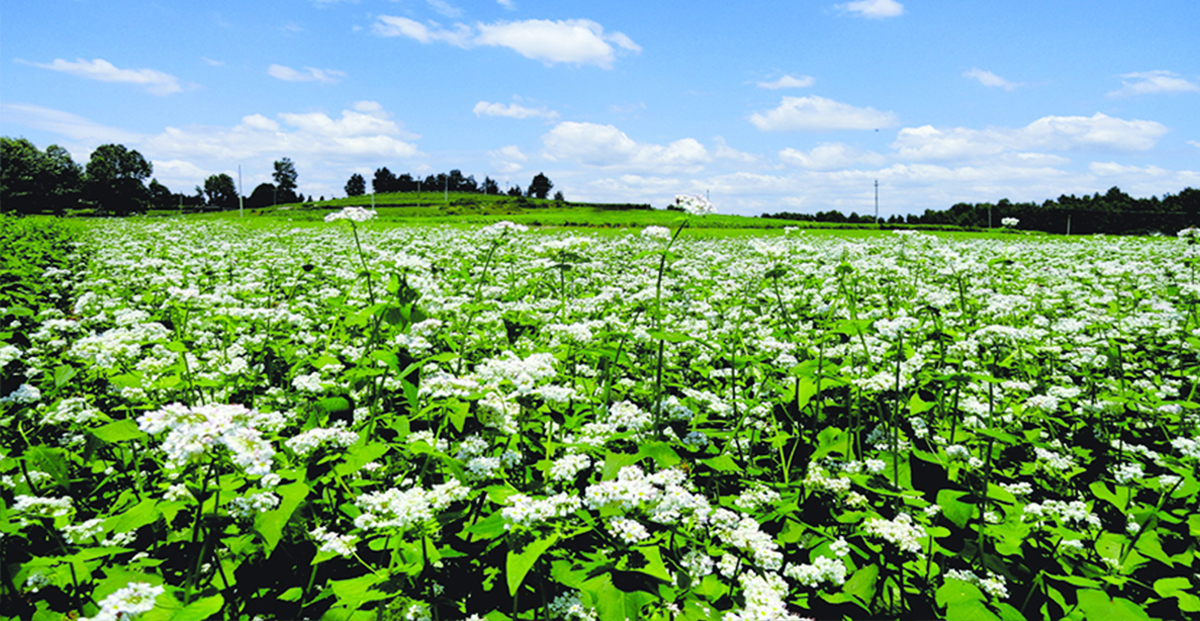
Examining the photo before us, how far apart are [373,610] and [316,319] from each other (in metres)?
5.42

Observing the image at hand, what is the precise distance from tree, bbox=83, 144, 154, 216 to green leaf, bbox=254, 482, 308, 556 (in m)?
130

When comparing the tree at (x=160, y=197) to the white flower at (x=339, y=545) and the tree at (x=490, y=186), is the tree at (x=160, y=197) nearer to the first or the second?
the tree at (x=490, y=186)

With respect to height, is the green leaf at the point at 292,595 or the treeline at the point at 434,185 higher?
the treeline at the point at 434,185

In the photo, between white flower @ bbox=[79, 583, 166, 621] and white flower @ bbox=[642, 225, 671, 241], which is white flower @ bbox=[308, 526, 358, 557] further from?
white flower @ bbox=[642, 225, 671, 241]

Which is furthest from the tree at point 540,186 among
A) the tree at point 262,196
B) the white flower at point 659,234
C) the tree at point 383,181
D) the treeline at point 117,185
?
the white flower at point 659,234

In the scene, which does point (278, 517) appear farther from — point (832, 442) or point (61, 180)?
point (61, 180)

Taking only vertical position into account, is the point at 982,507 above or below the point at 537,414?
below

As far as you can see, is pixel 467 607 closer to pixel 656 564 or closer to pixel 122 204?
pixel 656 564

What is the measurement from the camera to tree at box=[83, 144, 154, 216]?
109m

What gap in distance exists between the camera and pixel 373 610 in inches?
105

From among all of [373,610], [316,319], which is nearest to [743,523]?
[373,610]

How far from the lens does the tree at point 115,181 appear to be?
359 feet

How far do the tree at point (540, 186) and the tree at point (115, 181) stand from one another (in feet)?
295

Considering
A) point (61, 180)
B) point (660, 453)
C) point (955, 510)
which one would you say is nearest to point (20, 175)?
point (61, 180)
